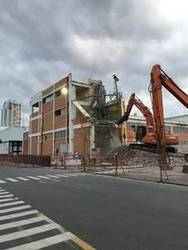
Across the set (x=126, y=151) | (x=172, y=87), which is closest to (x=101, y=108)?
(x=126, y=151)

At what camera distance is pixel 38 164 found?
4519 cm

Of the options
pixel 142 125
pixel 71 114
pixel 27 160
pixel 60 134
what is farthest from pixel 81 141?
pixel 27 160

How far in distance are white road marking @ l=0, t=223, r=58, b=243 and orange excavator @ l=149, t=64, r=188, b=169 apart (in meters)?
25.1

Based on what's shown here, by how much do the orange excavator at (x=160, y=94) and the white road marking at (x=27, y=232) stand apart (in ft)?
82.5

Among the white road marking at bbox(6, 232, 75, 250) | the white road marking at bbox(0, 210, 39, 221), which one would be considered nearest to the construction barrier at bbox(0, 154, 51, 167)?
the white road marking at bbox(0, 210, 39, 221)

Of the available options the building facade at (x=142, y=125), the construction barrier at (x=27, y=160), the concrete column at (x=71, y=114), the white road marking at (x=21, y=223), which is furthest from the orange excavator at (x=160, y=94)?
the concrete column at (x=71, y=114)

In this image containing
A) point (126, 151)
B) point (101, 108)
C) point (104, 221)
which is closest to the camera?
point (104, 221)

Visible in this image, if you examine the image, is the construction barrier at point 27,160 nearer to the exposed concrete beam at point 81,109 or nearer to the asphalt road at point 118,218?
the exposed concrete beam at point 81,109

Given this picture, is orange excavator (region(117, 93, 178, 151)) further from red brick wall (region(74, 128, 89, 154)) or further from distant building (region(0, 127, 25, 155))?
distant building (region(0, 127, 25, 155))

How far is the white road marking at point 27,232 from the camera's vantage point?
7.25 meters

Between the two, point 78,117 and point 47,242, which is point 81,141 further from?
point 47,242

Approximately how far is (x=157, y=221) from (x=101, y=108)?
60083 millimetres

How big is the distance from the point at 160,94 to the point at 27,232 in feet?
87.5

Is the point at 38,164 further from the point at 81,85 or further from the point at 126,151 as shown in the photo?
the point at 81,85
